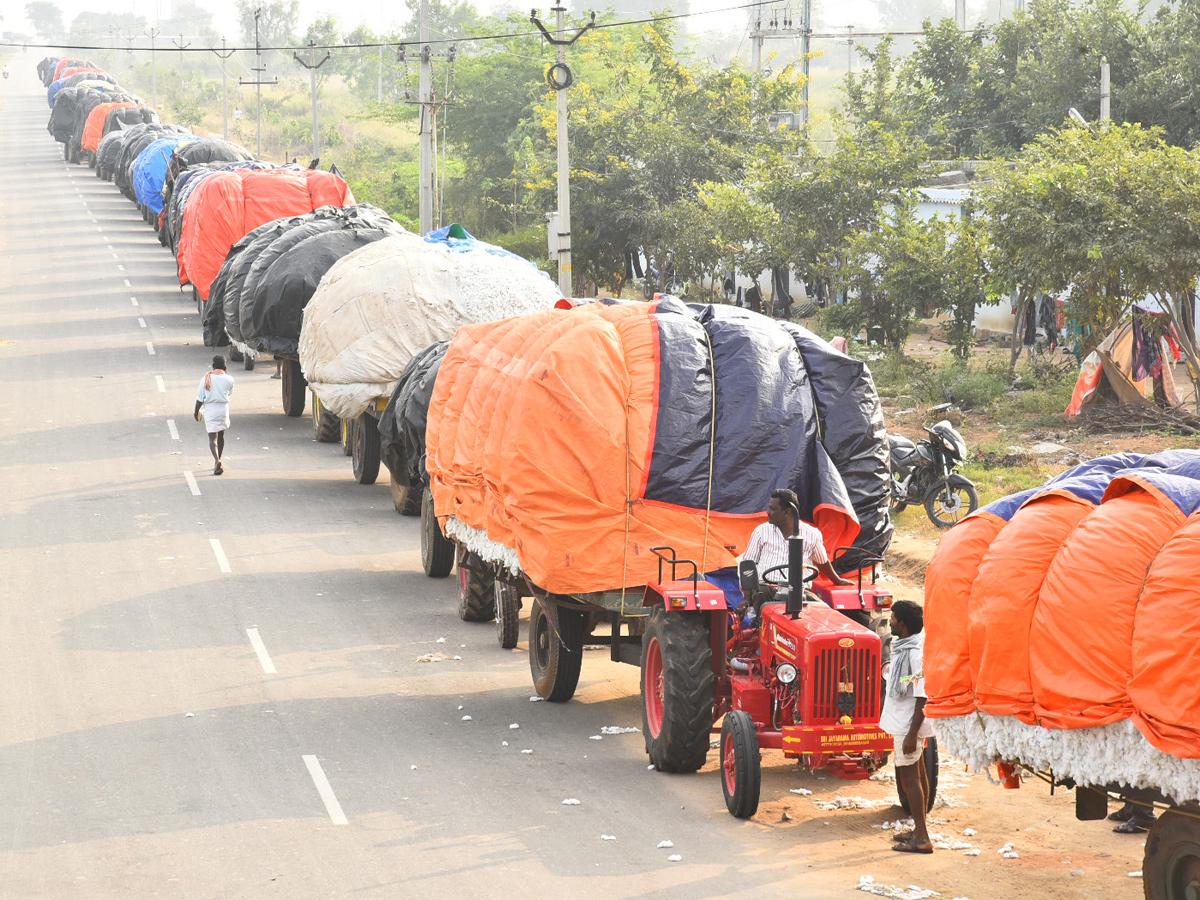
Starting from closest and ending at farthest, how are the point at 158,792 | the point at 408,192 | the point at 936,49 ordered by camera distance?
1. the point at 158,792
2. the point at 936,49
3. the point at 408,192

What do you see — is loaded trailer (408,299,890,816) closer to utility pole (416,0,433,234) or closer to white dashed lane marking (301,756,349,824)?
white dashed lane marking (301,756,349,824)

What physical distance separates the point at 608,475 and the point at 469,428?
256 centimetres

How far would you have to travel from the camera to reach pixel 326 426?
2717 cm

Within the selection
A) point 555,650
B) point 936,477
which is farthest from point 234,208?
point 555,650

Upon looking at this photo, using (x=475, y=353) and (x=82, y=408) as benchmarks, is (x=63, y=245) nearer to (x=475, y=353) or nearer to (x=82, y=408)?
(x=82, y=408)

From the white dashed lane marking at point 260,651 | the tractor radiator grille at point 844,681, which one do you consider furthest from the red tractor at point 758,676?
the white dashed lane marking at point 260,651

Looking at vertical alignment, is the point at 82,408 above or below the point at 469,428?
→ below

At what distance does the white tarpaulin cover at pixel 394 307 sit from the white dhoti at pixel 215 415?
1654 mm

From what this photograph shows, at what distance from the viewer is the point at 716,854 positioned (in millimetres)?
10141

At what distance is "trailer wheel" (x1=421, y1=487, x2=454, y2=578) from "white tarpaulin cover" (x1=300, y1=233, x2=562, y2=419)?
382cm

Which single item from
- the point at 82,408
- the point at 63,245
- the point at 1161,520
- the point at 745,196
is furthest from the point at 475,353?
the point at 63,245

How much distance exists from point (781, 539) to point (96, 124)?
275ft

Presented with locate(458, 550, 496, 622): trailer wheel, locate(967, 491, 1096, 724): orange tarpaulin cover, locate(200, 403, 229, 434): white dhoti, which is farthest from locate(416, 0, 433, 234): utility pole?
locate(967, 491, 1096, 724): orange tarpaulin cover

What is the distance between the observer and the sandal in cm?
1050
